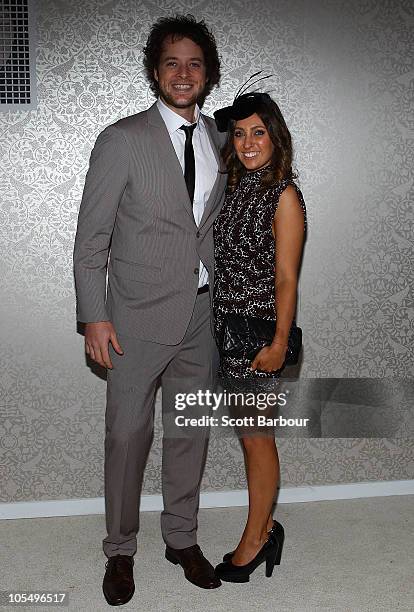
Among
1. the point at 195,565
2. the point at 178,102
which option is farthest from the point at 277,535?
the point at 178,102

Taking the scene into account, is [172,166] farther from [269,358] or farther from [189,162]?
[269,358]

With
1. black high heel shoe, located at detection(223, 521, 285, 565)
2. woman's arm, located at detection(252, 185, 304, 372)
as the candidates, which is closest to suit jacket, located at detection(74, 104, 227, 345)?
woman's arm, located at detection(252, 185, 304, 372)

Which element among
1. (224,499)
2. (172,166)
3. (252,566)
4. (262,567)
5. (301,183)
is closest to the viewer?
(172,166)

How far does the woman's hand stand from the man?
10.6 inches

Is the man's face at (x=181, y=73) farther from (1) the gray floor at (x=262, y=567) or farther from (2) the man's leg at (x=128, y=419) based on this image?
(1) the gray floor at (x=262, y=567)

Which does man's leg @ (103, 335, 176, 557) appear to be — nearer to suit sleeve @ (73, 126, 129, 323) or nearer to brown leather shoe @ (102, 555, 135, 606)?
brown leather shoe @ (102, 555, 135, 606)

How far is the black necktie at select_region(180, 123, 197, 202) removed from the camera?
7.82 feet

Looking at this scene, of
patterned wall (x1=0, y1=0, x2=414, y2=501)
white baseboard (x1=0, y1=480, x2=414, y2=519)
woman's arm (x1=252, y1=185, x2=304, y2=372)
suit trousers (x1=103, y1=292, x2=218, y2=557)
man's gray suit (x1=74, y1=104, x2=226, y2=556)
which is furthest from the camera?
white baseboard (x1=0, y1=480, x2=414, y2=519)

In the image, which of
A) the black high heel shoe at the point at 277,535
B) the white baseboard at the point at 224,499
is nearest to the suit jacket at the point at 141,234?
the black high heel shoe at the point at 277,535

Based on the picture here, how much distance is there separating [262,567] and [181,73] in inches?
63.4

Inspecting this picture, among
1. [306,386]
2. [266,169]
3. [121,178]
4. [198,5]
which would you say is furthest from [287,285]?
[198,5]

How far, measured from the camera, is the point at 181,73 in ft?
7.75

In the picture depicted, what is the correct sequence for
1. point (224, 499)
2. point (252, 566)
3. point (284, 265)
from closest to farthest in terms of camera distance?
1. point (284, 265)
2. point (252, 566)
3. point (224, 499)

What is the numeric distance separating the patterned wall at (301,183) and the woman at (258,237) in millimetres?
598
